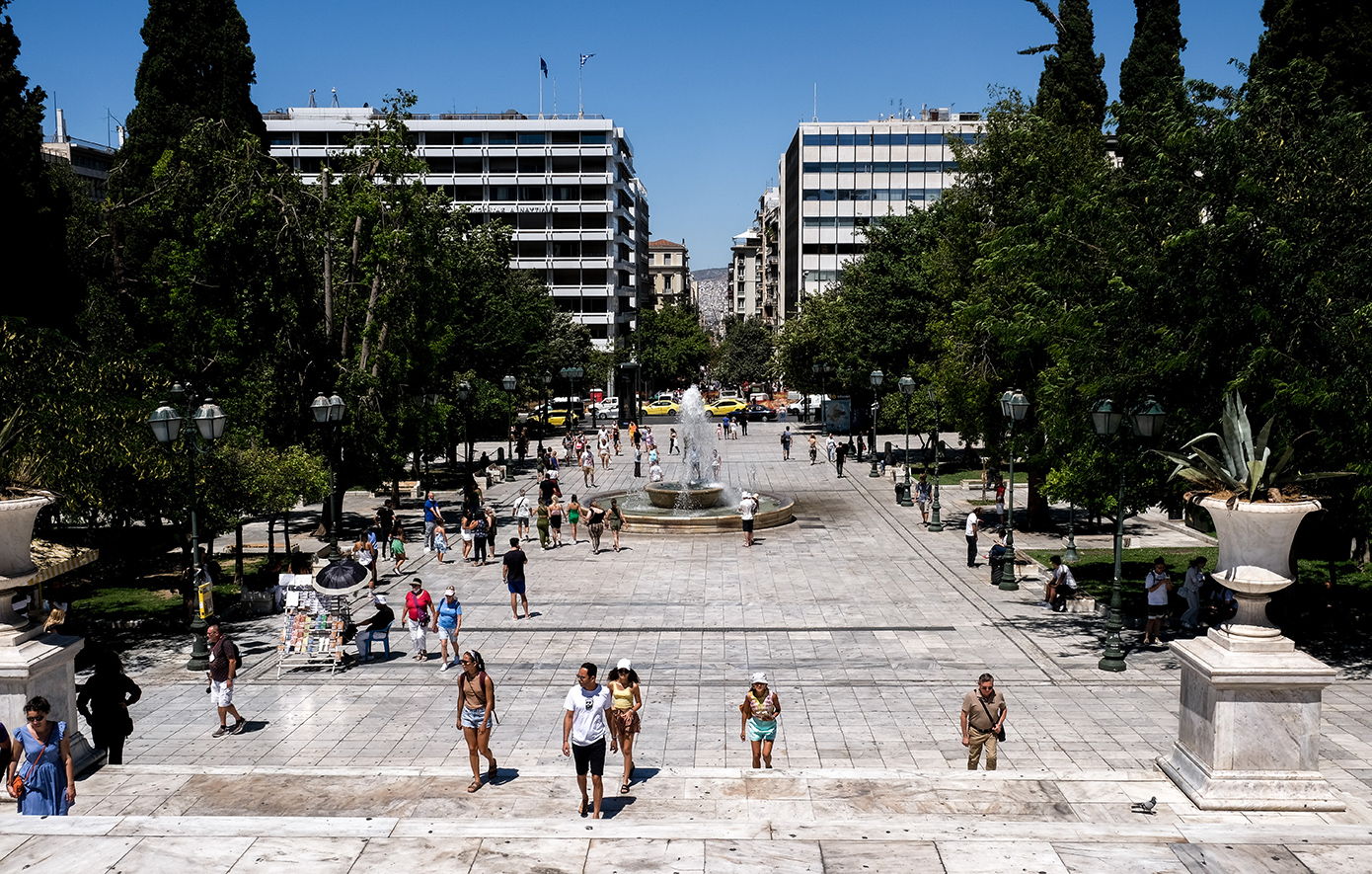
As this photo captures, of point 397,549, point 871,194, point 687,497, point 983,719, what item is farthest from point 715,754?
point 871,194

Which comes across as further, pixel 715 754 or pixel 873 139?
pixel 873 139

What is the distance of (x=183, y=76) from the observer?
37.1 metres

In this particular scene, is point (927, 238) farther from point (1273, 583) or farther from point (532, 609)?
point (1273, 583)

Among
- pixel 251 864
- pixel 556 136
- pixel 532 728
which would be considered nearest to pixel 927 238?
pixel 532 728

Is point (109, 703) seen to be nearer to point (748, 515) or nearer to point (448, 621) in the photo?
point (448, 621)

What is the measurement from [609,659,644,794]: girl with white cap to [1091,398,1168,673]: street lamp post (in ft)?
29.4

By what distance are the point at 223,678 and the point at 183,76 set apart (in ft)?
102

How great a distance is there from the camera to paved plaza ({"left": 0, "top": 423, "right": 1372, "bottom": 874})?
8.29m

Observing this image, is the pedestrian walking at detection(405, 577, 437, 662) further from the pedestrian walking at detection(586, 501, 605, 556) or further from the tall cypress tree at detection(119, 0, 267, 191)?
the tall cypress tree at detection(119, 0, 267, 191)

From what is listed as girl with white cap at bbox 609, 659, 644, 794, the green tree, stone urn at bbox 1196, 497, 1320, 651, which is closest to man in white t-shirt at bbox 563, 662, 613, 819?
girl with white cap at bbox 609, 659, 644, 794

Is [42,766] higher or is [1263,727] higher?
[1263,727]

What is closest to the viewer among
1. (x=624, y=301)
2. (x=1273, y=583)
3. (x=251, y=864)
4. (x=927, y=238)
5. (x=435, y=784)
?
(x=251, y=864)

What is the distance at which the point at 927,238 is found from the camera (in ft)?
156

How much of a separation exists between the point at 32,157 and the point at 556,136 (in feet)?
210
